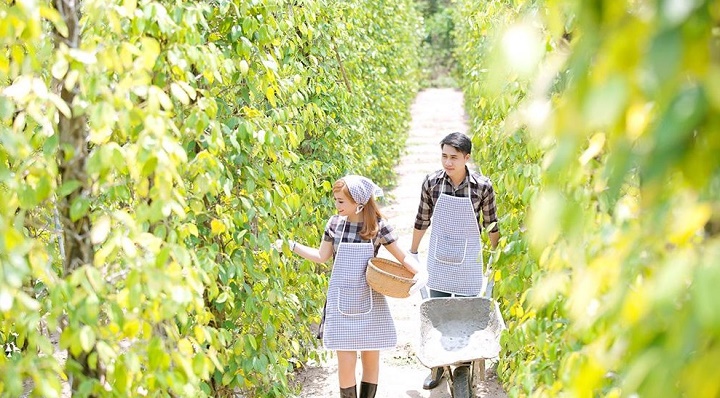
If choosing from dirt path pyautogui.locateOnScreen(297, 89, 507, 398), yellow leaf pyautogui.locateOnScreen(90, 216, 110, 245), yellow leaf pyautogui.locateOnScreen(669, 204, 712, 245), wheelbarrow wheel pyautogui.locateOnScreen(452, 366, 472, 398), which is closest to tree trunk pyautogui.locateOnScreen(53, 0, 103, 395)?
yellow leaf pyautogui.locateOnScreen(90, 216, 110, 245)

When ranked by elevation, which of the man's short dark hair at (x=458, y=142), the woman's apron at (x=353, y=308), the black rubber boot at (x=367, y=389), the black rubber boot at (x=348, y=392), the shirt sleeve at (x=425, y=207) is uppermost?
the man's short dark hair at (x=458, y=142)

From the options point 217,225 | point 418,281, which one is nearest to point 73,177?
point 217,225

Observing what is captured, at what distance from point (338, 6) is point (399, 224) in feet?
11.3

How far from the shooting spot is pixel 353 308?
3906 mm

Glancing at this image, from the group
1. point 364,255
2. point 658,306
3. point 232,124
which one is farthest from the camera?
point 364,255

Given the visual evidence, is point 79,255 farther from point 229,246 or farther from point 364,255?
point 364,255

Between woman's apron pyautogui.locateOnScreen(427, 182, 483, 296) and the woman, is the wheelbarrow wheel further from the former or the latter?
woman's apron pyautogui.locateOnScreen(427, 182, 483, 296)

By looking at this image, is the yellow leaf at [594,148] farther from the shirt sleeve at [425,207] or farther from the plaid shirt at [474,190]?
the shirt sleeve at [425,207]

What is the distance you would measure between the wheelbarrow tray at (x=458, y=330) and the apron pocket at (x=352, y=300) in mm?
408

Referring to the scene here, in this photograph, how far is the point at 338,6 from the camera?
6.23 metres

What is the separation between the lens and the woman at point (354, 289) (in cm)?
389

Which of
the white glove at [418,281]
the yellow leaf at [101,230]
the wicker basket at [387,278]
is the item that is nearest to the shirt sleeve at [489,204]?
the white glove at [418,281]

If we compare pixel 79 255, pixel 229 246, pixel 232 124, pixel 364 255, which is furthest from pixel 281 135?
pixel 79 255

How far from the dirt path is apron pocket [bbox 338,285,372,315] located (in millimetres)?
994
